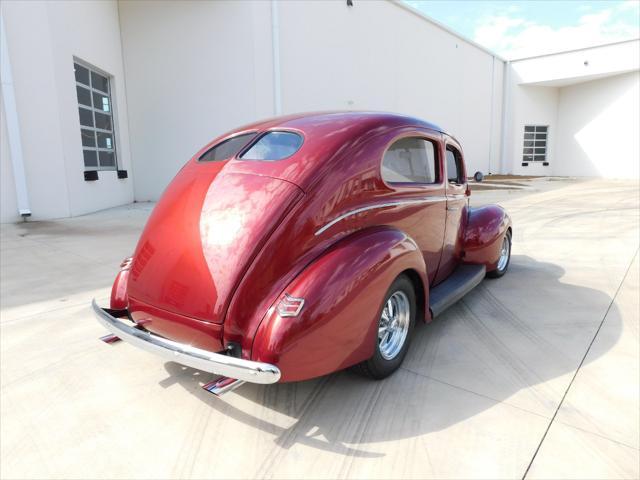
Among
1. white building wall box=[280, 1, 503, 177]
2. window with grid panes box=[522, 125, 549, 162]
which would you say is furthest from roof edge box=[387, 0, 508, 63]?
window with grid panes box=[522, 125, 549, 162]

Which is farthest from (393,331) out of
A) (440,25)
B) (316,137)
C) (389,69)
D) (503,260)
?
(440,25)

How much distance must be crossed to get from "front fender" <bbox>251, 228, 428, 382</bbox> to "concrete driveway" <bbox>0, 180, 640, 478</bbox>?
1.18 ft

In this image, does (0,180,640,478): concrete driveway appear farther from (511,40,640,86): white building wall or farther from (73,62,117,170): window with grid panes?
(511,40,640,86): white building wall

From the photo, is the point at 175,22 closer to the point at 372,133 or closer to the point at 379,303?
the point at 372,133

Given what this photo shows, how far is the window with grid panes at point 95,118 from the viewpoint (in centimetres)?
929

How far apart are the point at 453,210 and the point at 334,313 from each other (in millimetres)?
1874

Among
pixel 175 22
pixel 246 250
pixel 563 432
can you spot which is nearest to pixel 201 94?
pixel 175 22

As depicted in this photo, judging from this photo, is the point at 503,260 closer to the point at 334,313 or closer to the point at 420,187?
the point at 420,187

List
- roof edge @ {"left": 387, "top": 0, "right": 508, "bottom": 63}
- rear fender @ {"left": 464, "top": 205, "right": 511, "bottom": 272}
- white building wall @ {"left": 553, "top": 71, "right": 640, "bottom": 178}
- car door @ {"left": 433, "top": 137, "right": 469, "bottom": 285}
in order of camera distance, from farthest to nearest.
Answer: white building wall @ {"left": 553, "top": 71, "right": 640, "bottom": 178} → roof edge @ {"left": 387, "top": 0, "right": 508, "bottom": 63} → rear fender @ {"left": 464, "top": 205, "right": 511, "bottom": 272} → car door @ {"left": 433, "top": 137, "right": 469, "bottom": 285}

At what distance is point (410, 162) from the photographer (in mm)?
2971

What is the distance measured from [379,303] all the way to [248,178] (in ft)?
3.32

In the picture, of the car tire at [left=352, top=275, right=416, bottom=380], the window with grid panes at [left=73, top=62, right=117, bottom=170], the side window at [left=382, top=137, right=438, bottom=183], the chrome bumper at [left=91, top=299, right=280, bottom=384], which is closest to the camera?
the chrome bumper at [left=91, top=299, right=280, bottom=384]

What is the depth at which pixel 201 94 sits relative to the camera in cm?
1056

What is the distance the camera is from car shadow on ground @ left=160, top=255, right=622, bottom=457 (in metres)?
2.13
